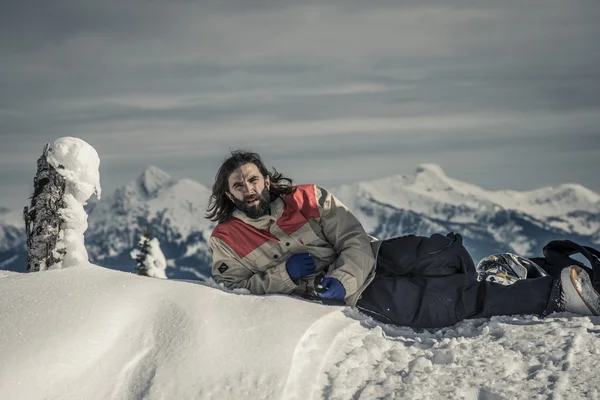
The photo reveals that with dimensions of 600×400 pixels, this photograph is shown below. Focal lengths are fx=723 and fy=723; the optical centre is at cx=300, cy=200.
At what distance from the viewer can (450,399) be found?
4598mm

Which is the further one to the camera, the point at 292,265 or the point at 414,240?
the point at 414,240

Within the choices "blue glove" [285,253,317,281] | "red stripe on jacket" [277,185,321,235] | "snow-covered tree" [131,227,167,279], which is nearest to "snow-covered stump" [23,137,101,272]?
"red stripe on jacket" [277,185,321,235]

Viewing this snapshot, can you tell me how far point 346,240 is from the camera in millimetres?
6406

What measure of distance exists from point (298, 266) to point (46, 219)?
3541 mm

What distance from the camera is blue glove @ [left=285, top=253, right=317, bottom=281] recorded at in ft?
20.4

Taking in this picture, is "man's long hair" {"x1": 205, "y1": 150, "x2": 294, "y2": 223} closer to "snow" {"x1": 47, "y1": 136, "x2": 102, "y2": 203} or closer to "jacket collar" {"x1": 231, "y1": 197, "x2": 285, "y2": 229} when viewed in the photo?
"jacket collar" {"x1": 231, "y1": 197, "x2": 285, "y2": 229}

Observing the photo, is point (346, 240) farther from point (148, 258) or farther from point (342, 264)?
point (148, 258)

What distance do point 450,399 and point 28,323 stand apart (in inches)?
111

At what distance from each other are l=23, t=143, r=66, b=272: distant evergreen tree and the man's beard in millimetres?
2794

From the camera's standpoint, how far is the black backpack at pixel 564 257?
6.32 metres

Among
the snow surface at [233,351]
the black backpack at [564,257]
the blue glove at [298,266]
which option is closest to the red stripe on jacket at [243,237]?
the blue glove at [298,266]

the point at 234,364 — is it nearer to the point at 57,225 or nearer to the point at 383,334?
the point at 383,334

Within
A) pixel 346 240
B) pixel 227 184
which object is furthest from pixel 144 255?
pixel 346 240

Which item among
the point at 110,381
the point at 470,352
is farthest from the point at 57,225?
the point at 470,352
